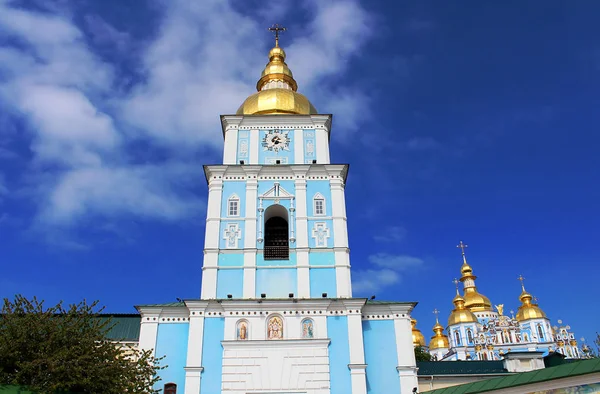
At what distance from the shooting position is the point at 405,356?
1939 cm

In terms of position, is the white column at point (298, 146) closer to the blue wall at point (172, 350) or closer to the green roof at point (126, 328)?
the blue wall at point (172, 350)

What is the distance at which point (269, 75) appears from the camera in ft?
90.1

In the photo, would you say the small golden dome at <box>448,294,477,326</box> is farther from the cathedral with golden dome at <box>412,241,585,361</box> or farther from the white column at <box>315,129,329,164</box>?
the white column at <box>315,129,329,164</box>

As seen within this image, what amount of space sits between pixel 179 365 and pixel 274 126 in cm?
1060

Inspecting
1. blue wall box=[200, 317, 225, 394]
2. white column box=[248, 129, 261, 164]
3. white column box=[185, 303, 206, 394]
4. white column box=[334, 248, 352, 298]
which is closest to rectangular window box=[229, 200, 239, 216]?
white column box=[248, 129, 261, 164]

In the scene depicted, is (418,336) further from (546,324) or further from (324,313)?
(324,313)

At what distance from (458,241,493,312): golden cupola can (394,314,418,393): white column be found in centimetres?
5118

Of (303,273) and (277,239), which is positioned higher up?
(277,239)

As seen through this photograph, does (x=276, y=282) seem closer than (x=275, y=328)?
No

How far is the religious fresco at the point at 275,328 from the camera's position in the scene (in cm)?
1945

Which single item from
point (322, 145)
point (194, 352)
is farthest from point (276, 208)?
point (194, 352)

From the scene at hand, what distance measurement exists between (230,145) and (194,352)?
8828 mm

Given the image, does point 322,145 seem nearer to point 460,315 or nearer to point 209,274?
point 209,274

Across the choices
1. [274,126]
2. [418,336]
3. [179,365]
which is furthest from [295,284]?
[418,336]
